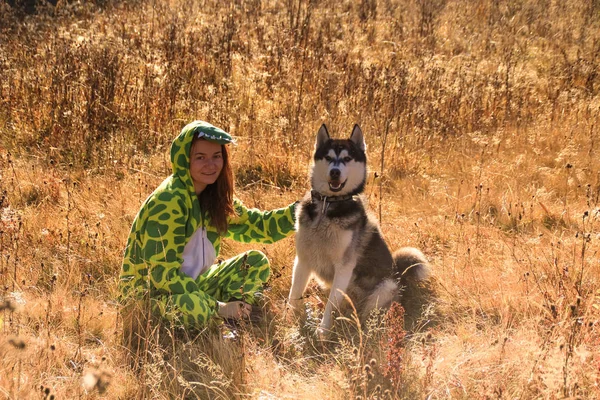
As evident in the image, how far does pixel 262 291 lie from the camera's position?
425 centimetres

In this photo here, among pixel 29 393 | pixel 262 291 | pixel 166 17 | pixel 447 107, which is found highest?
pixel 166 17

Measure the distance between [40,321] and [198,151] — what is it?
139 centimetres

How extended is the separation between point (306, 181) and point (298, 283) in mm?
1848

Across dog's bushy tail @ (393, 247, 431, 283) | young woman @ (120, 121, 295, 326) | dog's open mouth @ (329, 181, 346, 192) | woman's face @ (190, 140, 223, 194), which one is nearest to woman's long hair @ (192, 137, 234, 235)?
young woman @ (120, 121, 295, 326)

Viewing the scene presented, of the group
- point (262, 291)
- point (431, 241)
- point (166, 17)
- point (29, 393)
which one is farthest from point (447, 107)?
point (29, 393)

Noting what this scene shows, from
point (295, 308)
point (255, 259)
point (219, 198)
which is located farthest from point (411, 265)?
point (219, 198)

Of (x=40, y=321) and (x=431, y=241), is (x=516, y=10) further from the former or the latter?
(x=40, y=321)

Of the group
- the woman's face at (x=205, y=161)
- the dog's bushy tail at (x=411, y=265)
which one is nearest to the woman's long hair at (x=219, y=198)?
the woman's face at (x=205, y=161)

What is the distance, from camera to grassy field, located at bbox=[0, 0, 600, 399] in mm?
3014

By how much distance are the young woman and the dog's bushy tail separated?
3.12 ft

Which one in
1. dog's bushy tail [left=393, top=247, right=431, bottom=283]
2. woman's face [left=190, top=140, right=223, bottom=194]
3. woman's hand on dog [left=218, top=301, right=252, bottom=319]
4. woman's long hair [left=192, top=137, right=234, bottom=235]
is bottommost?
woman's hand on dog [left=218, top=301, right=252, bottom=319]

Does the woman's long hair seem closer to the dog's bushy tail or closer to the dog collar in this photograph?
the dog collar

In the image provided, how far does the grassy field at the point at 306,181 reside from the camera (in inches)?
119

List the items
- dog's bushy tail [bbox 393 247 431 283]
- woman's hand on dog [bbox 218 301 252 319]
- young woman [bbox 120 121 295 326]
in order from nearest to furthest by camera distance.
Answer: young woman [bbox 120 121 295 326], woman's hand on dog [bbox 218 301 252 319], dog's bushy tail [bbox 393 247 431 283]
